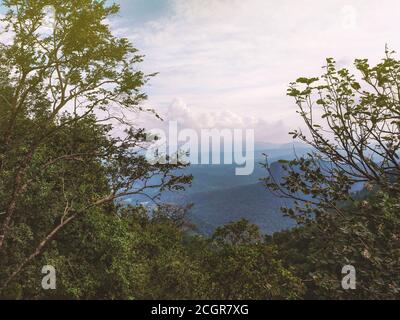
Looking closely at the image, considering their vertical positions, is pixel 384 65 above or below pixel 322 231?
above

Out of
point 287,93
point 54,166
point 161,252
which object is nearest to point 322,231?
point 287,93

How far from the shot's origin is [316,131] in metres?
6.29

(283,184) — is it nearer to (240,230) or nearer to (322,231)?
(322,231)

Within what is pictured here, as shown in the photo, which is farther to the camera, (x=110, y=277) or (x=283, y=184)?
(x=110, y=277)

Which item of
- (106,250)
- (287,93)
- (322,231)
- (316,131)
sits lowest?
(106,250)

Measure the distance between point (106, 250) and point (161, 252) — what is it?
8355 mm
